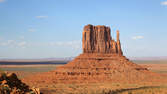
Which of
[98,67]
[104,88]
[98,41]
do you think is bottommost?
[104,88]

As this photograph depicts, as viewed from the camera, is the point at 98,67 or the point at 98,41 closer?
the point at 98,67

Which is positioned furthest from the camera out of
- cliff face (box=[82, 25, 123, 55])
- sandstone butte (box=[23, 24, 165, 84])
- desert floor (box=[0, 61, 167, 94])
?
cliff face (box=[82, 25, 123, 55])

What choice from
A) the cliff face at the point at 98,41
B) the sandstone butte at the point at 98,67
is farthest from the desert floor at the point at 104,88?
the cliff face at the point at 98,41

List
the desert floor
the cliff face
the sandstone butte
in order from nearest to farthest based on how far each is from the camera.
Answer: the desert floor, the sandstone butte, the cliff face

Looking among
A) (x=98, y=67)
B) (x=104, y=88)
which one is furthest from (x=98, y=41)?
(x=104, y=88)

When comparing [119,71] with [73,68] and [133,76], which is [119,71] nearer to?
[133,76]

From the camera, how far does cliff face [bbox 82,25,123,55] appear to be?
8019 centimetres

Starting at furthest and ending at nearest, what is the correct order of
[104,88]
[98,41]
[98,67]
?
[98,41] → [98,67] → [104,88]

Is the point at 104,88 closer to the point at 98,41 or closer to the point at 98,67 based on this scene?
the point at 98,67

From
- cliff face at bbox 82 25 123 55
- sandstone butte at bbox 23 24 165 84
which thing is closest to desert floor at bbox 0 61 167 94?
sandstone butte at bbox 23 24 165 84

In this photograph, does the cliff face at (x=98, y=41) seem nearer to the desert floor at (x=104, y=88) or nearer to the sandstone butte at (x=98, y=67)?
the sandstone butte at (x=98, y=67)

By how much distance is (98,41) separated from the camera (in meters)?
81.4

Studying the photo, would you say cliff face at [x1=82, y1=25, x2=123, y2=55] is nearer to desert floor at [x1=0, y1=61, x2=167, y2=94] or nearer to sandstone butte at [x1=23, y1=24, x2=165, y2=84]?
sandstone butte at [x1=23, y1=24, x2=165, y2=84]

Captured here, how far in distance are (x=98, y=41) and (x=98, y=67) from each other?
1169 cm
